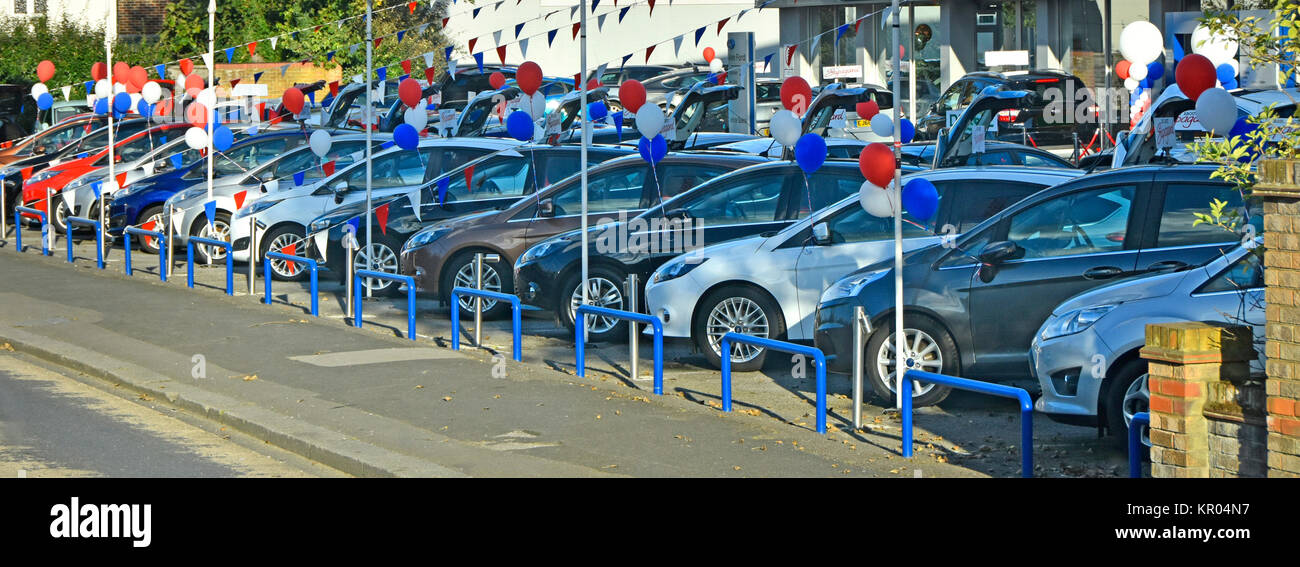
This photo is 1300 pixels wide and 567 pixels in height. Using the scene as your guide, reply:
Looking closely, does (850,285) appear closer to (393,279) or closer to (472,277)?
(393,279)

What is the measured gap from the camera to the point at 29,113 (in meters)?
32.2

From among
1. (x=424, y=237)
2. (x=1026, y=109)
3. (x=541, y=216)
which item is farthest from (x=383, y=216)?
(x=1026, y=109)

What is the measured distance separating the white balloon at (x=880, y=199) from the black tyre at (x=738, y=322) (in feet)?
6.10

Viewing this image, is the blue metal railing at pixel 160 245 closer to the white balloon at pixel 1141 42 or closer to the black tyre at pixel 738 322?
the black tyre at pixel 738 322

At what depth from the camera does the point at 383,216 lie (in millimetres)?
14711

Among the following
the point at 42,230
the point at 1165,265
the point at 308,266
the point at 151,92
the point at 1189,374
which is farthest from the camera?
the point at 151,92

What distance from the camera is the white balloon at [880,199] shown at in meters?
9.24

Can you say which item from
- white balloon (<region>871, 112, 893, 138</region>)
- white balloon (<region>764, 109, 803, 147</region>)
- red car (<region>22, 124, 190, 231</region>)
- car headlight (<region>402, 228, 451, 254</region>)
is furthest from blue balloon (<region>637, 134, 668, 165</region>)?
red car (<region>22, 124, 190, 231</region>)

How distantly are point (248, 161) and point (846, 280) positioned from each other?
12.0 metres

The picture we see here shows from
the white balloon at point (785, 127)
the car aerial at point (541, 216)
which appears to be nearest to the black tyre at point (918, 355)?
the white balloon at point (785, 127)

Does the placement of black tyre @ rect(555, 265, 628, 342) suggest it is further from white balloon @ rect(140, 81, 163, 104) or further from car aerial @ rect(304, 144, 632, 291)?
white balloon @ rect(140, 81, 163, 104)

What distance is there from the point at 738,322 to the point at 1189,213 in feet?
11.3

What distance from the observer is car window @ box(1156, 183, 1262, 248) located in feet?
29.6
